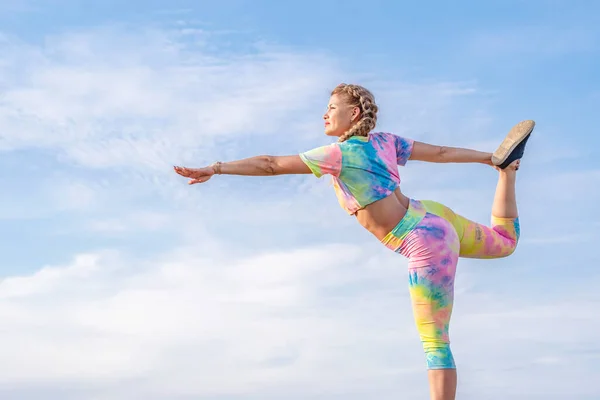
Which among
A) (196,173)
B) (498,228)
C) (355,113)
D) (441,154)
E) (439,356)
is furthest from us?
(498,228)

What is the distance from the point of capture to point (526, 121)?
1005 cm

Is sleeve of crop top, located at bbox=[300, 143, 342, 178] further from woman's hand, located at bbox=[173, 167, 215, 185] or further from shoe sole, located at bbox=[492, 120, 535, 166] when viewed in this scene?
shoe sole, located at bbox=[492, 120, 535, 166]

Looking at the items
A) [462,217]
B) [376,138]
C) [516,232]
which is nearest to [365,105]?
[376,138]

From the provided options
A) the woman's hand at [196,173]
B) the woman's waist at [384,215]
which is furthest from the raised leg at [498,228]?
the woman's hand at [196,173]

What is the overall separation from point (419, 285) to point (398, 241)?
0.48 m

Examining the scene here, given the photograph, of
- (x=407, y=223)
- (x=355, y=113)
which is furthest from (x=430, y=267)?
(x=355, y=113)

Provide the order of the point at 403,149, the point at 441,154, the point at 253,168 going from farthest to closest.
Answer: the point at 441,154 → the point at 403,149 → the point at 253,168

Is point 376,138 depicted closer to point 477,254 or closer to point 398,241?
point 398,241

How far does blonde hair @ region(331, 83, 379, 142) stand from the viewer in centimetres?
933

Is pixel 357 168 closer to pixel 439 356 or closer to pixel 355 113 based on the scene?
pixel 355 113

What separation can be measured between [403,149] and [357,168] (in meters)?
0.78

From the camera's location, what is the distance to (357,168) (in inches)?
358

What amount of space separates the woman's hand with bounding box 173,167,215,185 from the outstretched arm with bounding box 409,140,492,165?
7.18 ft

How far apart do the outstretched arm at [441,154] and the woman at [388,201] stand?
0.04 m
